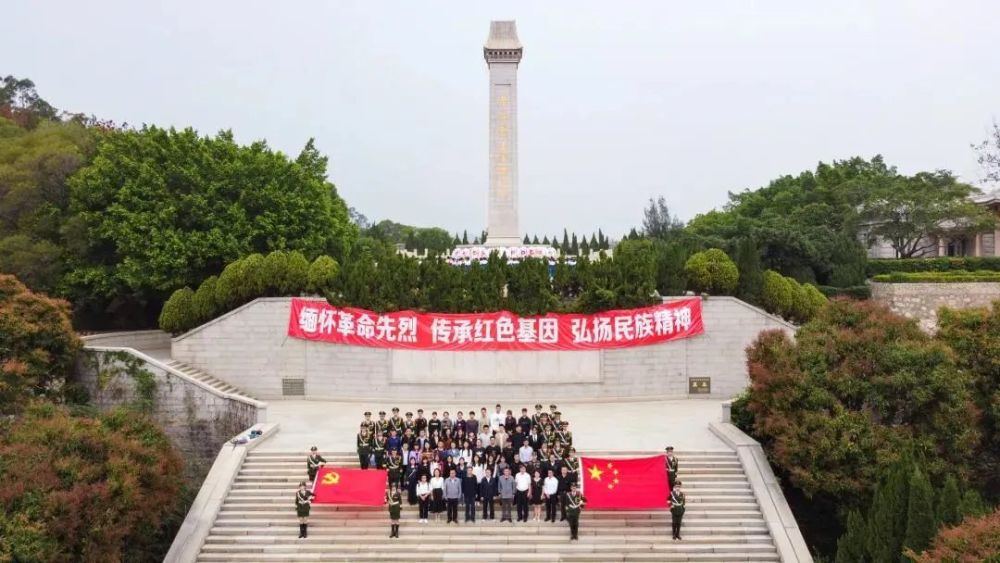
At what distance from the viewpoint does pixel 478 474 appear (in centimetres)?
1222

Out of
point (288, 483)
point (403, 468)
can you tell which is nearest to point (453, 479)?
point (403, 468)

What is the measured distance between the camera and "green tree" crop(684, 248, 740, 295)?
63.4 feet

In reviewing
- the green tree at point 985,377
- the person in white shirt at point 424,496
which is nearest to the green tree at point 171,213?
the person in white shirt at point 424,496

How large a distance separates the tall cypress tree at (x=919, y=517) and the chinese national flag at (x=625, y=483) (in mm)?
3424

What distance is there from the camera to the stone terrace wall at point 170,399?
17.0 m

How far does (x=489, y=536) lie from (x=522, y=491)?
2.94 feet

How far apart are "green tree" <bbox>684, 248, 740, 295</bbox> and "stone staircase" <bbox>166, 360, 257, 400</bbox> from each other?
11464 millimetres

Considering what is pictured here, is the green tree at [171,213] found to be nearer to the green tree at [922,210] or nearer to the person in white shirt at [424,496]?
the person in white shirt at [424,496]

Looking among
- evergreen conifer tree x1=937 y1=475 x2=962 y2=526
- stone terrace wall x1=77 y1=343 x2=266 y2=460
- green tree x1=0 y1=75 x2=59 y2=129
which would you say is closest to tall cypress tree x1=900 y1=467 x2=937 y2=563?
evergreen conifer tree x1=937 y1=475 x2=962 y2=526

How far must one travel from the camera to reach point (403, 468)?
12742 mm

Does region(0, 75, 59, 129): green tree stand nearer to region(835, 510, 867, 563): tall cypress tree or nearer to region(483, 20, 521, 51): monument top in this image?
region(483, 20, 521, 51): monument top

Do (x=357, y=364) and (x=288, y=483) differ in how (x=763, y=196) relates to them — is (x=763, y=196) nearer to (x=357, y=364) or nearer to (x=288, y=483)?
(x=357, y=364)

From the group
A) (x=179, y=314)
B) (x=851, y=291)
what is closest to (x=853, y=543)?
(x=851, y=291)

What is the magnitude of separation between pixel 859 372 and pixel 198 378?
47.7 feet
